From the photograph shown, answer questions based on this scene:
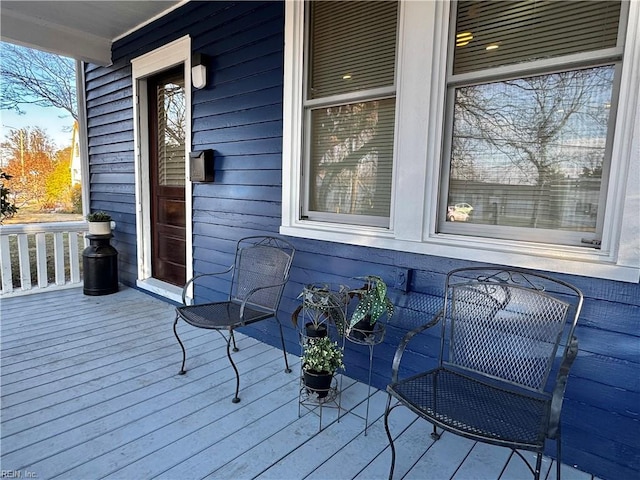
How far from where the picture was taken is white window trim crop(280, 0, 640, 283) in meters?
1.41

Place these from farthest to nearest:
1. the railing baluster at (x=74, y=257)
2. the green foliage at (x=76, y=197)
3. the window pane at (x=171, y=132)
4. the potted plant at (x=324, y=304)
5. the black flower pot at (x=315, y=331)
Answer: the green foliage at (x=76, y=197) < the railing baluster at (x=74, y=257) < the window pane at (x=171, y=132) < the black flower pot at (x=315, y=331) < the potted plant at (x=324, y=304)

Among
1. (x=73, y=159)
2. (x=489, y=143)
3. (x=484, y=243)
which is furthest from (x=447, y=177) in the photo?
(x=73, y=159)

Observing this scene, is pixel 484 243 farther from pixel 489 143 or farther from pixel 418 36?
pixel 418 36

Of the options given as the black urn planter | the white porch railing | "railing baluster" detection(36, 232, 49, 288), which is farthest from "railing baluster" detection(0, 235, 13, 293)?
the black urn planter

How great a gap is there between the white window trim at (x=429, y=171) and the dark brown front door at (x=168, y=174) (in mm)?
1610

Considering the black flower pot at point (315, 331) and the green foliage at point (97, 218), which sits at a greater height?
the green foliage at point (97, 218)

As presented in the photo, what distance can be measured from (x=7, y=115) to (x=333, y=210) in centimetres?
447

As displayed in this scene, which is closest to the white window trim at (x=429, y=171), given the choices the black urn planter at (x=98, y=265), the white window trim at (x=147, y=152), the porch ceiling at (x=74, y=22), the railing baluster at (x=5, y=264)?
the white window trim at (x=147, y=152)

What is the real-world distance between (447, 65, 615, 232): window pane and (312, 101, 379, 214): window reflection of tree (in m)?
0.50

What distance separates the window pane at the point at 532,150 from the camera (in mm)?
1553

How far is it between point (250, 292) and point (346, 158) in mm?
1018

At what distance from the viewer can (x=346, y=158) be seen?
2.34 metres

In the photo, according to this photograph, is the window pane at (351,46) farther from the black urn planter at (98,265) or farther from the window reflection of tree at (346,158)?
the black urn planter at (98,265)

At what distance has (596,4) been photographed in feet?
4.95
